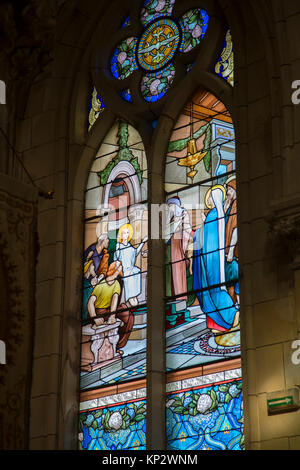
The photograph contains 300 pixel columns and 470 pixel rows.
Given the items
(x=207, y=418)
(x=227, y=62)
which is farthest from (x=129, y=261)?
(x=227, y=62)

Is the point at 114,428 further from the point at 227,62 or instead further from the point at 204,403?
the point at 227,62

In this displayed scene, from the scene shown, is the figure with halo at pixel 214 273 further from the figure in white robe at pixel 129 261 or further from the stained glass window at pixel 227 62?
the stained glass window at pixel 227 62

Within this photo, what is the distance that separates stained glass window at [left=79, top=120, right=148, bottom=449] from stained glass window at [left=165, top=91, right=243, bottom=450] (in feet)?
1.31

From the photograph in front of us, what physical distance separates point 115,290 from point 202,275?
117 cm

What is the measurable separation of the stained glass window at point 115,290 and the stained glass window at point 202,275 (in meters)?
0.40

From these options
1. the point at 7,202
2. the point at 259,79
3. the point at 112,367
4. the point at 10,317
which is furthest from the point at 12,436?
the point at 259,79

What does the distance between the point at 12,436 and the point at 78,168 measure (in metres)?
6.35

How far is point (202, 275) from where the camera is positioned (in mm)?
10820

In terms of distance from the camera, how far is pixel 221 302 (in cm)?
1054

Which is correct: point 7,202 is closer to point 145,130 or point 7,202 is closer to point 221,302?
point 221,302

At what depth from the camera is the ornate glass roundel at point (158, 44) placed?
12156mm

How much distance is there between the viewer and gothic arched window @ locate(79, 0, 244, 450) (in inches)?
409

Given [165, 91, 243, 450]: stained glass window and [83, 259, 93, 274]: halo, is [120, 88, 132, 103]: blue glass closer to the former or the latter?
[165, 91, 243, 450]: stained glass window

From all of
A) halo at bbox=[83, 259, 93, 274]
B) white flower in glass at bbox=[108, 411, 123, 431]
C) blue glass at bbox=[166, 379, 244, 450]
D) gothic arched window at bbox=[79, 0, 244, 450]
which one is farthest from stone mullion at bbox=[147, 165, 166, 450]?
halo at bbox=[83, 259, 93, 274]
